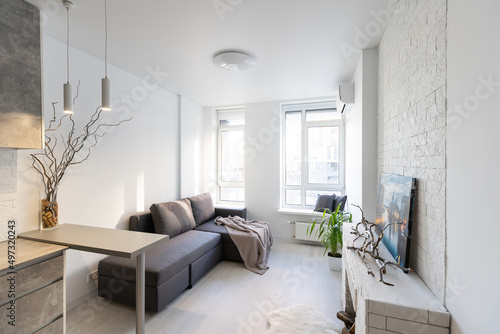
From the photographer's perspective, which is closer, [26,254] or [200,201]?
[26,254]

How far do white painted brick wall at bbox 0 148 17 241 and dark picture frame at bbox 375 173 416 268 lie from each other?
282 centimetres

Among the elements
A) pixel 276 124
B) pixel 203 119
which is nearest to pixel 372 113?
pixel 276 124

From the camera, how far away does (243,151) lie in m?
4.65

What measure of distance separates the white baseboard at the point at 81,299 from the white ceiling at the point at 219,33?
252cm

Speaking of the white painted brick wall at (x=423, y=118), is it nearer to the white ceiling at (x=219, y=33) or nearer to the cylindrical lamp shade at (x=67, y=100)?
the white ceiling at (x=219, y=33)

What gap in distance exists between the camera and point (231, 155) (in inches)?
190

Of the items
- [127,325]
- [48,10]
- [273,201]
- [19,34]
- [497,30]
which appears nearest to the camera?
[497,30]

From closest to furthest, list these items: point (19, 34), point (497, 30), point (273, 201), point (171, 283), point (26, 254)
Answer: point (497, 30) → point (26, 254) → point (19, 34) → point (171, 283) → point (273, 201)

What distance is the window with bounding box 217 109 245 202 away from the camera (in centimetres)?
476

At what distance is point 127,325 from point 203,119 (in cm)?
372

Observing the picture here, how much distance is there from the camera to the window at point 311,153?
13.7ft

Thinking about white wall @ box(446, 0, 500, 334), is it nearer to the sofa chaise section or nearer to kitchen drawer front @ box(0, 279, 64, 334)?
the sofa chaise section

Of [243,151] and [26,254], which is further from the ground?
[243,151]

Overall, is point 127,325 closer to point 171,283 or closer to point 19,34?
point 171,283
